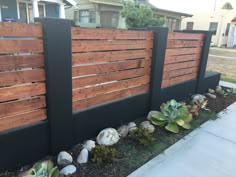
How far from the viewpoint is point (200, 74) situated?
4.62 meters

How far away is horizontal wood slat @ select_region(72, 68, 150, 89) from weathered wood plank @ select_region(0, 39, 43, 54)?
553 mm

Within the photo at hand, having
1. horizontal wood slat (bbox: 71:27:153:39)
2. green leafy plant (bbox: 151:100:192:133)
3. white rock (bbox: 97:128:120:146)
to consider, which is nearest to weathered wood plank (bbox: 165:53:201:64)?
horizontal wood slat (bbox: 71:27:153:39)

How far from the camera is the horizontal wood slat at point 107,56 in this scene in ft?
7.88

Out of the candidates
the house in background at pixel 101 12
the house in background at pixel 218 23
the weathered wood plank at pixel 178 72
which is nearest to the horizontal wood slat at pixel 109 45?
the weathered wood plank at pixel 178 72

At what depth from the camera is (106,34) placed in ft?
8.55

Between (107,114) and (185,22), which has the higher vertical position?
(185,22)

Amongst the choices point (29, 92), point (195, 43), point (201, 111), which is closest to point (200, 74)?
point (195, 43)

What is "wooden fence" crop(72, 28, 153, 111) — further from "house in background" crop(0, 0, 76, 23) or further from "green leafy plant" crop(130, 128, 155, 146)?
"house in background" crop(0, 0, 76, 23)

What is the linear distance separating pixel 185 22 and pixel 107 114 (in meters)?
20.2

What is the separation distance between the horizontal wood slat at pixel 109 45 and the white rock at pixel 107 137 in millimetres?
1007

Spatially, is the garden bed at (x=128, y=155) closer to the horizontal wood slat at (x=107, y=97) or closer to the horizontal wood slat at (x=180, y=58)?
the horizontal wood slat at (x=107, y=97)

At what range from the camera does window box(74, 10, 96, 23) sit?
45.2ft

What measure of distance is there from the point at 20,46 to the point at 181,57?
2865mm

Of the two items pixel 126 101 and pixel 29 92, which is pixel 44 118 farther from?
pixel 126 101
